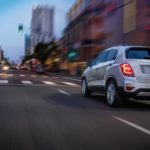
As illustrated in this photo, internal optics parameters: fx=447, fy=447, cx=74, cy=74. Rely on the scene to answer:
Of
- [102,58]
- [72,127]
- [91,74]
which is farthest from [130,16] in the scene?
[72,127]

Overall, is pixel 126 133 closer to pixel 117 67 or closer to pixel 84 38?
pixel 117 67

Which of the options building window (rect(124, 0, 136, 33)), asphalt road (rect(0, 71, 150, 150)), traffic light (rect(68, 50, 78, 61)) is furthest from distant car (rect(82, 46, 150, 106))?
traffic light (rect(68, 50, 78, 61))

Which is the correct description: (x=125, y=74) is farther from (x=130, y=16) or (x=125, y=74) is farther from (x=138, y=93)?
(x=130, y=16)

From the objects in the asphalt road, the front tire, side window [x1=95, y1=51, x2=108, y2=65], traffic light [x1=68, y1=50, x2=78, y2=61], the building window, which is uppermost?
the building window

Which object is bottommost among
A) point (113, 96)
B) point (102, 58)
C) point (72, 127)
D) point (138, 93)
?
point (72, 127)

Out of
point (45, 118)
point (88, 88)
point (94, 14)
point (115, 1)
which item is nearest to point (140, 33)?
point (115, 1)

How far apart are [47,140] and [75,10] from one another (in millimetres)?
84194

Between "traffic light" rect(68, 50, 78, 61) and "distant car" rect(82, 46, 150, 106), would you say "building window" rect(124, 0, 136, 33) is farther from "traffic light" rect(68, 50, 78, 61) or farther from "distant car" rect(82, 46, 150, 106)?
"distant car" rect(82, 46, 150, 106)

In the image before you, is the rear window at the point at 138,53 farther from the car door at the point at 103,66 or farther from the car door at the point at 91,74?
the car door at the point at 91,74

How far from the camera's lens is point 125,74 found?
11.6 m

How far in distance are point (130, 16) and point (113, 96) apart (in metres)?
38.1

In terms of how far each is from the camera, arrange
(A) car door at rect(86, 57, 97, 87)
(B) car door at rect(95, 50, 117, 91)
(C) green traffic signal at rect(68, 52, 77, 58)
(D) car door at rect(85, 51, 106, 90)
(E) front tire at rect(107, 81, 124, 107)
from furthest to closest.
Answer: (C) green traffic signal at rect(68, 52, 77, 58), (A) car door at rect(86, 57, 97, 87), (D) car door at rect(85, 51, 106, 90), (B) car door at rect(95, 50, 117, 91), (E) front tire at rect(107, 81, 124, 107)

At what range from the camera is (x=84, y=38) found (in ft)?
244

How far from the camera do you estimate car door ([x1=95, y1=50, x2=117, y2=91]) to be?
506 inches
